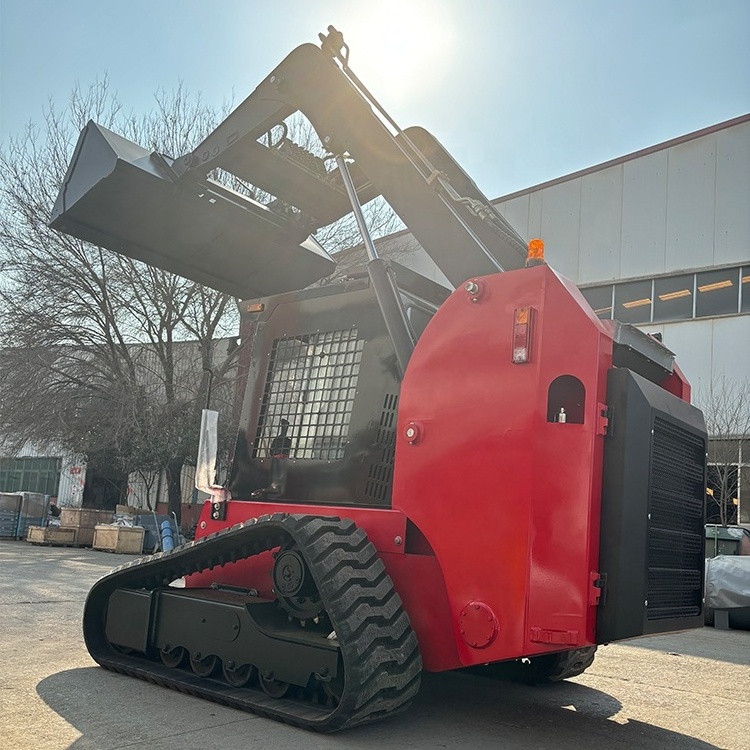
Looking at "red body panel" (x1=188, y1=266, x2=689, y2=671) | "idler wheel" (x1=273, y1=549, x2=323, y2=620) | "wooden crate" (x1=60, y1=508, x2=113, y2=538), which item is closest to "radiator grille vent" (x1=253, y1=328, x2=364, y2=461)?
"red body panel" (x1=188, y1=266, x2=689, y2=671)

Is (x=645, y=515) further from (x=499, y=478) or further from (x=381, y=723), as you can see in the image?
(x=381, y=723)

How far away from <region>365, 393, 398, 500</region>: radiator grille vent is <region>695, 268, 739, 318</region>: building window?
49.6 ft

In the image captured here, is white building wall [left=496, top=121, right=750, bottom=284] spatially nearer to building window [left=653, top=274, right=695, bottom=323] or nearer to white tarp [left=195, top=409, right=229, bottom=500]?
building window [left=653, top=274, right=695, bottom=323]

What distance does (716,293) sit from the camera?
1820 cm

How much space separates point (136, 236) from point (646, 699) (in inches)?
190

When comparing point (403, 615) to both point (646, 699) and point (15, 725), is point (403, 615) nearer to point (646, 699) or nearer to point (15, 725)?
point (15, 725)

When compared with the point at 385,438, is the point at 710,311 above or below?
above

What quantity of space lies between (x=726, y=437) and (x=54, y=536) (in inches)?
621

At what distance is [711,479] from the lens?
17250 mm

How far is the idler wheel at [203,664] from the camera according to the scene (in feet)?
16.2

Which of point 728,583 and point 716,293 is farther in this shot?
point 716,293

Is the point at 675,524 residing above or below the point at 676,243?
below

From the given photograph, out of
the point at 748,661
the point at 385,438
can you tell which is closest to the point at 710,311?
the point at 748,661

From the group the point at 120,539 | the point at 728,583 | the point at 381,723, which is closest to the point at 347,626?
the point at 381,723
